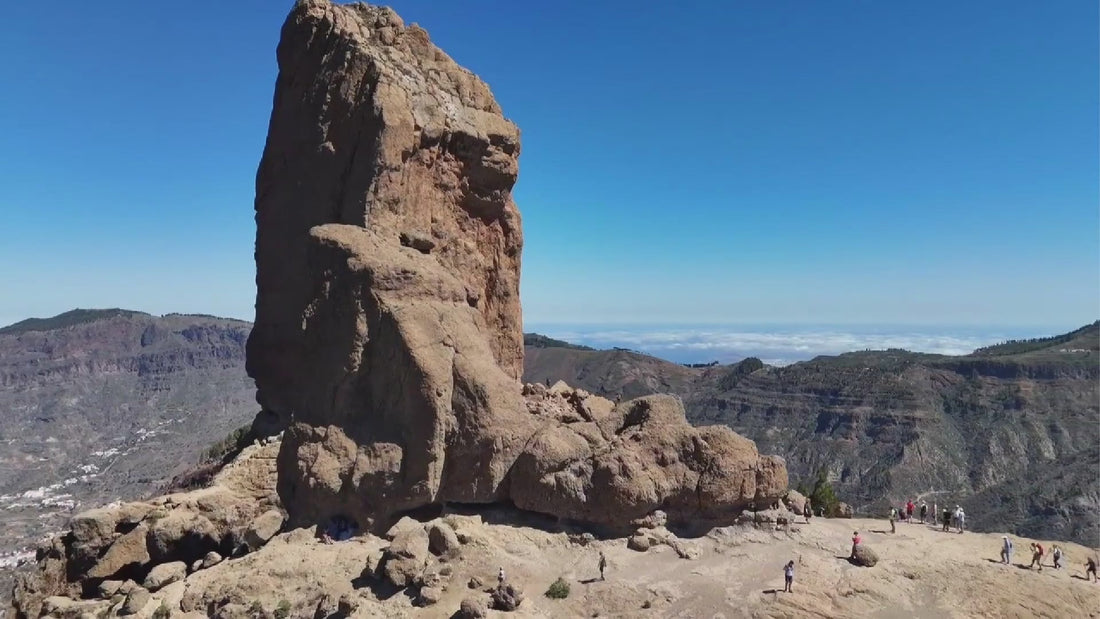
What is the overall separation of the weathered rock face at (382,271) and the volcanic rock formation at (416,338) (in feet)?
0.25

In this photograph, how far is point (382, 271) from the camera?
2444 centimetres

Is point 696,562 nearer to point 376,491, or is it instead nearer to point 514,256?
point 376,491

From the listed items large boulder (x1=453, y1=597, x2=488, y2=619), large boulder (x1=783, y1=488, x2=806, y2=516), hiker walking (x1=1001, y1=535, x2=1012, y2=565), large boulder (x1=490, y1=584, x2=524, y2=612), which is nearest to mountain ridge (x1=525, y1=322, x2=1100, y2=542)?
hiker walking (x1=1001, y1=535, x2=1012, y2=565)

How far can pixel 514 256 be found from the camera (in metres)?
33.2

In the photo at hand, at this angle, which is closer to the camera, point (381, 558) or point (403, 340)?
point (381, 558)

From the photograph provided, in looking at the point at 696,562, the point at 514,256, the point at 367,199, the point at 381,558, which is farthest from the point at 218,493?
the point at 696,562

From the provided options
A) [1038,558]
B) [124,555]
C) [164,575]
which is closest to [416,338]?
[164,575]

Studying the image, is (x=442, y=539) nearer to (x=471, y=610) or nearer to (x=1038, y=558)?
(x=471, y=610)

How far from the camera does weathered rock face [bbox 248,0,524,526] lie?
2381cm

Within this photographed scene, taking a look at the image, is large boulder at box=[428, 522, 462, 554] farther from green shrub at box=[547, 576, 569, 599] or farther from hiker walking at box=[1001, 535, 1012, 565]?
hiker walking at box=[1001, 535, 1012, 565]

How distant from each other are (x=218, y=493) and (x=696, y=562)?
64.0ft

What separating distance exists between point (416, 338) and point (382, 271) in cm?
281

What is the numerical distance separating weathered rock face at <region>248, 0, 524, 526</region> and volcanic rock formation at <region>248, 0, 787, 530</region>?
0.08 metres

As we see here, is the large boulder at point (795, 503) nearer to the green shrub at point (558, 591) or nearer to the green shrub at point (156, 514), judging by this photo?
the green shrub at point (558, 591)
